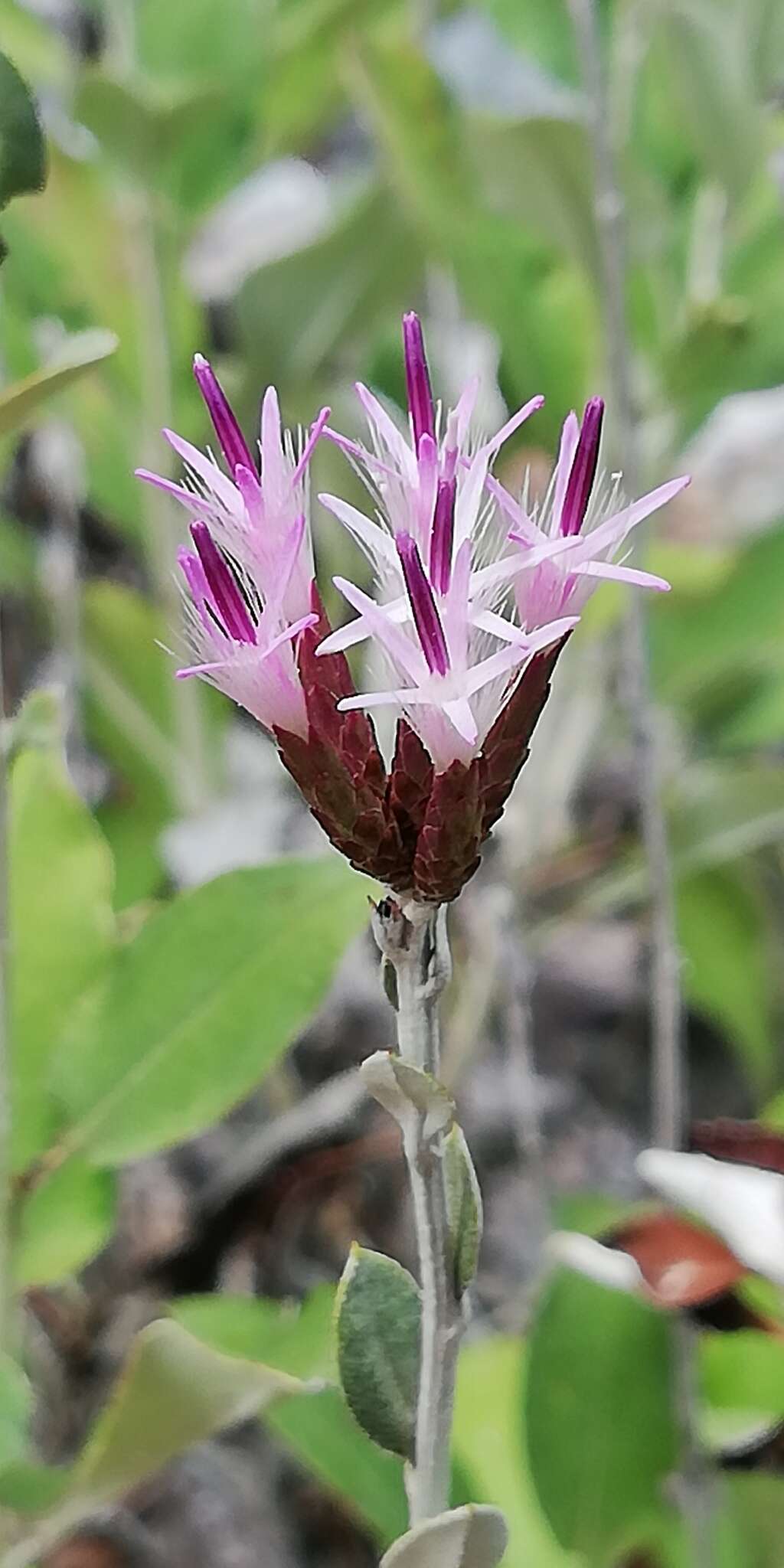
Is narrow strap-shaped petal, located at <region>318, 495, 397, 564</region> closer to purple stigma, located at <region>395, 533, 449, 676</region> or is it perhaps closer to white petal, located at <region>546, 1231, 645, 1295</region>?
purple stigma, located at <region>395, 533, 449, 676</region>

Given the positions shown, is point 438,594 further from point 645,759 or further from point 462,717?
point 645,759

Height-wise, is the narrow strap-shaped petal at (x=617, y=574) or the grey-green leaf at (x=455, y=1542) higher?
the narrow strap-shaped petal at (x=617, y=574)

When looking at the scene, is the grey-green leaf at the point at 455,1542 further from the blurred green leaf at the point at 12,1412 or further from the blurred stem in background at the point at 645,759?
the blurred stem in background at the point at 645,759

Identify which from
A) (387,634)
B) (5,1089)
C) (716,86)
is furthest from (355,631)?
(716,86)

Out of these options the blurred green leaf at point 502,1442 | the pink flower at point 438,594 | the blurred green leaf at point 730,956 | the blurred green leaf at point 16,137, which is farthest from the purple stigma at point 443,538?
the blurred green leaf at point 730,956

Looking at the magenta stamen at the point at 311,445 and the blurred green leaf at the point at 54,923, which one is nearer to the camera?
the magenta stamen at the point at 311,445

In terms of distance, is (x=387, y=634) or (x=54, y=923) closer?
(x=387, y=634)

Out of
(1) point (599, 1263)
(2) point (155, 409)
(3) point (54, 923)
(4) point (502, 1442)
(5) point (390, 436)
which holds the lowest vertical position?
(4) point (502, 1442)
